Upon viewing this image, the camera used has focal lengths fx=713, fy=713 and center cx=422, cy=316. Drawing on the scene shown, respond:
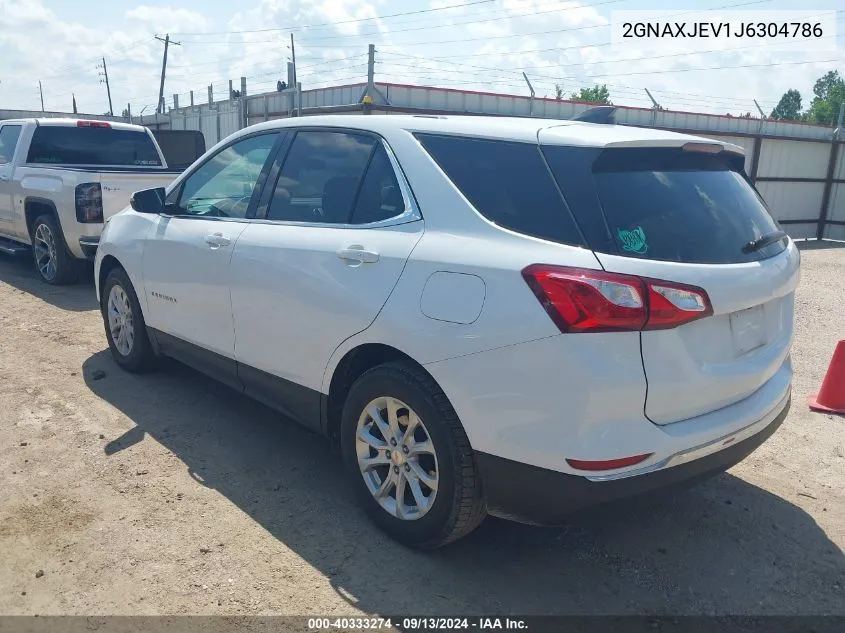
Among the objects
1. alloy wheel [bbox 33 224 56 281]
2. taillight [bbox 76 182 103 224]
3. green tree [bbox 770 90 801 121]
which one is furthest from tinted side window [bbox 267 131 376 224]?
green tree [bbox 770 90 801 121]

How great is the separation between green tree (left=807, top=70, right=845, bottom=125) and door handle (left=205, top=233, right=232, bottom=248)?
7735 cm

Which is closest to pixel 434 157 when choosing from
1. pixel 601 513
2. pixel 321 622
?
pixel 601 513

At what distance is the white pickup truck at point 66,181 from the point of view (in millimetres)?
7688

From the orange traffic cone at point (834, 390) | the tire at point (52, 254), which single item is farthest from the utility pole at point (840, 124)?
the tire at point (52, 254)

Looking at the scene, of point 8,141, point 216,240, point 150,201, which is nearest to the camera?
point 216,240

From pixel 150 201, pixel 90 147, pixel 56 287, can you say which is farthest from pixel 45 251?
pixel 150 201

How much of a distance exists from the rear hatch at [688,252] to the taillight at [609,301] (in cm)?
4

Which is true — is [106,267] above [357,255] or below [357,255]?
below

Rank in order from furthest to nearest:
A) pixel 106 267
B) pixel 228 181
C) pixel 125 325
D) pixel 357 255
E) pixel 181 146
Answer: pixel 181 146, pixel 106 267, pixel 125 325, pixel 228 181, pixel 357 255

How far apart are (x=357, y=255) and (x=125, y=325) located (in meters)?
2.84

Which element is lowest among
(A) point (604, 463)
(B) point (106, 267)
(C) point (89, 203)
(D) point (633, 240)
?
(A) point (604, 463)

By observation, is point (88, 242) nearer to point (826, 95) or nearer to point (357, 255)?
point (357, 255)

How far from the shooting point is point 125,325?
531 cm

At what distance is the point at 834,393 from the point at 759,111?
1404cm
